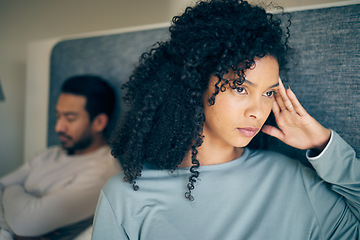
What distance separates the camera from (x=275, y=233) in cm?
80

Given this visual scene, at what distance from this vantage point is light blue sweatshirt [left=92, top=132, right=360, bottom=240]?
2.65 feet

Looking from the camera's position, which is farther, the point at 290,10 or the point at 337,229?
the point at 290,10

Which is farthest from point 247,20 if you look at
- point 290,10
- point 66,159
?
point 66,159

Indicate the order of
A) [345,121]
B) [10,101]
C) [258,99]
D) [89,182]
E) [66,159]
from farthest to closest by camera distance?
[10,101] < [66,159] < [89,182] < [345,121] < [258,99]

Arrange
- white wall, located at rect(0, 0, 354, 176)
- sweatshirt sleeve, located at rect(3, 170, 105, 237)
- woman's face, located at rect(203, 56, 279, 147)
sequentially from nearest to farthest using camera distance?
woman's face, located at rect(203, 56, 279, 147) → sweatshirt sleeve, located at rect(3, 170, 105, 237) → white wall, located at rect(0, 0, 354, 176)

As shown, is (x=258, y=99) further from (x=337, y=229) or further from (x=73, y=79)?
(x=73, y=79)

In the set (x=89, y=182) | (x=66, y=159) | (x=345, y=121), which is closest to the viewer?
(x=345, y=121)

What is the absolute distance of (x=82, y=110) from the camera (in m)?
1.55

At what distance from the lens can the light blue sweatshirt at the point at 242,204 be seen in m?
0.81

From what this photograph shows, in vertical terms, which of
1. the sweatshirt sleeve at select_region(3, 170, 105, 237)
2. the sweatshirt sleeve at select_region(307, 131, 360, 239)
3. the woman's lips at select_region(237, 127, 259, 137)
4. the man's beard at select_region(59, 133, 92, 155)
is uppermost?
the woman's lips at select_region(237, 127, 259, 137)

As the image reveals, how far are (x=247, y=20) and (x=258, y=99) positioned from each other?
0.23 m

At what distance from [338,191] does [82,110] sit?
4.15ft

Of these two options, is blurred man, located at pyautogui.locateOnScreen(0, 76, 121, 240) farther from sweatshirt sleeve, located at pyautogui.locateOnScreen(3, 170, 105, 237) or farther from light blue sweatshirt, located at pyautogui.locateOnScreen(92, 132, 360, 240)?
light blue sweatshirt, located at pyautogui.locateOnScreen(92, 132, 360, 240)

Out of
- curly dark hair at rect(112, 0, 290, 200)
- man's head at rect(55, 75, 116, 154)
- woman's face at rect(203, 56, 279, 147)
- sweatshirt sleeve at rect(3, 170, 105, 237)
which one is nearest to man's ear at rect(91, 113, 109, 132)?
man's head at rect(55, 75, 116, 154)
